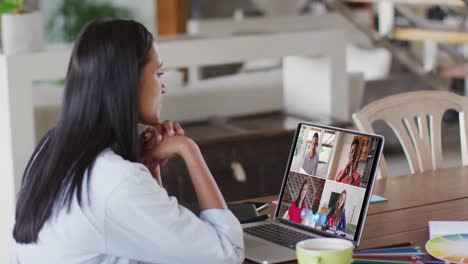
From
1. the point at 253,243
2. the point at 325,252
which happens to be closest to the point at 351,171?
the point at 253,243

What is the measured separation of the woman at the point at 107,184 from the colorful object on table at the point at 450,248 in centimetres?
44

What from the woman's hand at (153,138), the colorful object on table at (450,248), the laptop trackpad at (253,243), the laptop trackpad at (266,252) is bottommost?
the laptop trackpad at (253,243)

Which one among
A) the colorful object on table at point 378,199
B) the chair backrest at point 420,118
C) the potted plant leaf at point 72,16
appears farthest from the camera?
the potted plant leaf at point 72,16

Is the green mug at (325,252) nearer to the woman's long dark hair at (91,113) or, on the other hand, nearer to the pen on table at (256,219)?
the woman's long dark hair at (91,113)

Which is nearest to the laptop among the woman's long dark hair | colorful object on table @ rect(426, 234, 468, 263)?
colorful object on table @ rect(426, 234, 468, 263)

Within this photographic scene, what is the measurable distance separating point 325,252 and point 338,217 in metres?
0.39

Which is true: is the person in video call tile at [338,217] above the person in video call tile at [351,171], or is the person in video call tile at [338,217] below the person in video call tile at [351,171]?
below

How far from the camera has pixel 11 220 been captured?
3.78 meters

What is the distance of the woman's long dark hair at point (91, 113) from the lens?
176cm

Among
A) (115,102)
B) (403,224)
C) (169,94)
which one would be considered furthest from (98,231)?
(169,94)

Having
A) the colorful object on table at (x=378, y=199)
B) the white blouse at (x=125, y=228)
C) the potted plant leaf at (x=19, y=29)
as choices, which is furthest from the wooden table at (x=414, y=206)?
the potted plant leaf at (x=19, y=29)

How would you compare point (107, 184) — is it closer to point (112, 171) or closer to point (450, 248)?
point (112, 171)

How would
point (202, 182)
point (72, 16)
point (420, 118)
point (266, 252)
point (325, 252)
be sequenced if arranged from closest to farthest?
point (325, 252) → point (202, 182) → point (266, 252) → point (420, 118) → point (72, 16)

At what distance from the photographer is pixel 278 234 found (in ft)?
A: 7.01
